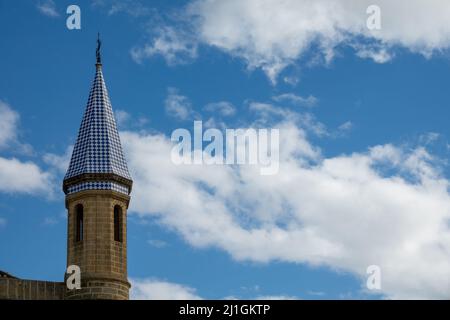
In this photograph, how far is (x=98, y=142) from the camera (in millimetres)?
36594

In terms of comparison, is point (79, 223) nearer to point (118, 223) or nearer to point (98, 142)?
point (118, 223)

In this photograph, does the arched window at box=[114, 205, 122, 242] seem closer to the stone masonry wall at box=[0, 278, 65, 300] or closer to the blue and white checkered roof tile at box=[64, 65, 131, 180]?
the blue and white checkered roof tile at box=[64, 65, 131, 180]

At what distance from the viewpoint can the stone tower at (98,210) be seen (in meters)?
34.5

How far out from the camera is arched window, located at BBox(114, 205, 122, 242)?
35.7 m

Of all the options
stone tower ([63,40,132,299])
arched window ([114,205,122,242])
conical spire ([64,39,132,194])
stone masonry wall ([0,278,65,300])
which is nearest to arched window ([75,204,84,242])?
stone tower ([63,40,132,299])

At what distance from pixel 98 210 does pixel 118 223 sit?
1111 millimetres

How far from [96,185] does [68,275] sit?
11.4ft

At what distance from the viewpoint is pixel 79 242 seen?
116ft
